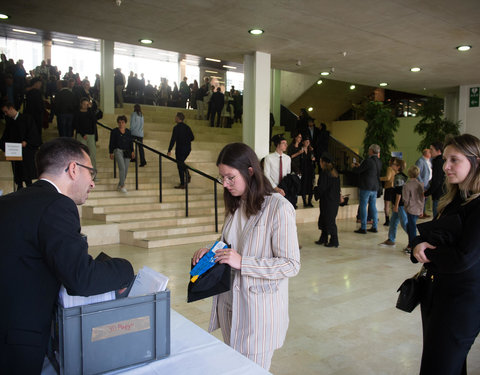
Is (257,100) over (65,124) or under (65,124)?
over

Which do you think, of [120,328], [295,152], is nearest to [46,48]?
[295,152]

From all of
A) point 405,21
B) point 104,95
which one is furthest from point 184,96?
point 405,21

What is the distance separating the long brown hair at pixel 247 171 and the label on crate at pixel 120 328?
0.73 m

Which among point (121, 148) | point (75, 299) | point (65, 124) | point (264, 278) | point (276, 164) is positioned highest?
point (65, 124)

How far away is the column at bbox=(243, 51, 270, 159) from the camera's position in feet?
28.5

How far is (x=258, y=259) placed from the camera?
1.77 metres

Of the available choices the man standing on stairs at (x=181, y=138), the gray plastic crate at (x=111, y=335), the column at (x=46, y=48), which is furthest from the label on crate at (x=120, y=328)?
the column at (x=46, y=48)

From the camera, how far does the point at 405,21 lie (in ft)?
21.5

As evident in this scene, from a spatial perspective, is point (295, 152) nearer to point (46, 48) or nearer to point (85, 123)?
point (85, 123)

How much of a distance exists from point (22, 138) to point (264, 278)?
6328 millimetres

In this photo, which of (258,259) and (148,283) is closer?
(148,283)

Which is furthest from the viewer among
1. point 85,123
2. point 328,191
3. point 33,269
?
point 85,123

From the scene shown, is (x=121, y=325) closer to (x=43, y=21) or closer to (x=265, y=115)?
(x=43, y=21)

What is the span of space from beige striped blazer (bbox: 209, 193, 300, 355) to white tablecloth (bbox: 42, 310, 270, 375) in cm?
31
